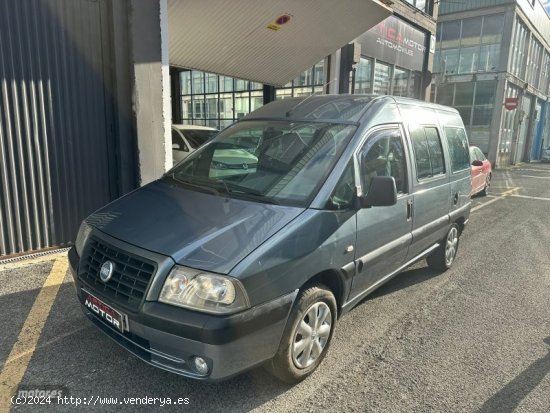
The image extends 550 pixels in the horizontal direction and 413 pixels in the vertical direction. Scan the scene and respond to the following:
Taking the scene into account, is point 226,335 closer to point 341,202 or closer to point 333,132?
point 341,202

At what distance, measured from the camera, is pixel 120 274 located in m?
2.44

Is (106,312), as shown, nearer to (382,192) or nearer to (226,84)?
(382,192)

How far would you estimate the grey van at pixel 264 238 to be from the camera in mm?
2240

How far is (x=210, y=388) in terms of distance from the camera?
104 inches

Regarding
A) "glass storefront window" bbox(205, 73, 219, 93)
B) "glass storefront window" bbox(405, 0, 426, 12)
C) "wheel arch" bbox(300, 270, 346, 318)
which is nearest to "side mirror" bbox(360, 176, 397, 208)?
"wheel arch" bbox(300, 270, 346, 318)

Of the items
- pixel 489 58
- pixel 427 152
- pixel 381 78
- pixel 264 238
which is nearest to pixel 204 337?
pixel 264 238

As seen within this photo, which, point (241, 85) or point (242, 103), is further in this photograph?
point (242, 103)

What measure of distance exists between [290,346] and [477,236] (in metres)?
5.54

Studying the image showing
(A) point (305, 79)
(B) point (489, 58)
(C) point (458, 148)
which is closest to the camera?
(C) point (458, 148)

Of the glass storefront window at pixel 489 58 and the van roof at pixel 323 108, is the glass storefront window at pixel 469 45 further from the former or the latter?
the van roof at pixel 323 108

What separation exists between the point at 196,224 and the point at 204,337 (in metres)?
0.71

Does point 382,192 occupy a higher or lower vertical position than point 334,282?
higher

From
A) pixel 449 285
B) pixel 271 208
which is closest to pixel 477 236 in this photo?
pixel 449 285

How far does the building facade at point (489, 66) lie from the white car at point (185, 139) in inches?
803
